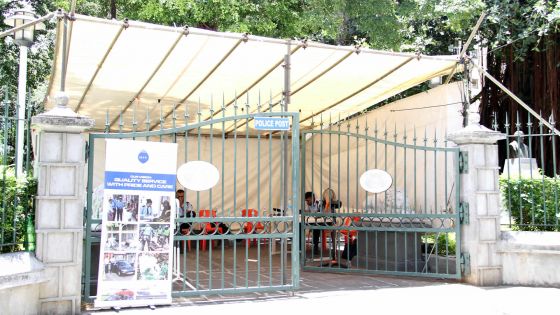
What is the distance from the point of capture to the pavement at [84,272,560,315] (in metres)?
5.17

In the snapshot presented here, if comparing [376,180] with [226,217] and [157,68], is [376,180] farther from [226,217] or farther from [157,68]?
[157,68]

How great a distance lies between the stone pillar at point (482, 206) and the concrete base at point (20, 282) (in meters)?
4.62

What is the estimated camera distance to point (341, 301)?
18.3 ft

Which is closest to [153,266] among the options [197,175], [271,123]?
[197,175]

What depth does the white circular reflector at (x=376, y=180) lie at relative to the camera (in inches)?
265

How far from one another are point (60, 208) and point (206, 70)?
310 cm

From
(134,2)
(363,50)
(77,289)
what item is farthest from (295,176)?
(134,2)

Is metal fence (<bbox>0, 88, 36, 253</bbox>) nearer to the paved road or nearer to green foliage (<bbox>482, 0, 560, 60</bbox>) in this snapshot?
the paved road

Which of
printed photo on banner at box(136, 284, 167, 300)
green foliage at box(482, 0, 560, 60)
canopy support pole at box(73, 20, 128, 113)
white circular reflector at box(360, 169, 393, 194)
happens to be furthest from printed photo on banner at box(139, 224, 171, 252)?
green foliage at box(482, 0, 560, 60)

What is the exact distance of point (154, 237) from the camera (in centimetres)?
510

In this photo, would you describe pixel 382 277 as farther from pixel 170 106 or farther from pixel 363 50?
pixel 170 106

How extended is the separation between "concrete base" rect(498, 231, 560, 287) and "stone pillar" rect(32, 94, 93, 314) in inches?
185

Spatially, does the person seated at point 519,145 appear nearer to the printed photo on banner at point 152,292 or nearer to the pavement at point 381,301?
the pavement at point 381,301

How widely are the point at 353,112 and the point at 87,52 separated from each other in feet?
17.5
